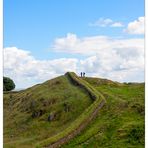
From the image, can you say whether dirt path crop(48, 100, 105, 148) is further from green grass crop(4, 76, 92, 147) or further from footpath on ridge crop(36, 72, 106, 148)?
green grass crop(4, 76, 92, 147)

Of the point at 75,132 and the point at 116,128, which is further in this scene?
the point at 75,132

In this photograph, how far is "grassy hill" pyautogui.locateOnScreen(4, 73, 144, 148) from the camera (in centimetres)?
2841

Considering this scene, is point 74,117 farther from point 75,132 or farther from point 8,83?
point 8,83

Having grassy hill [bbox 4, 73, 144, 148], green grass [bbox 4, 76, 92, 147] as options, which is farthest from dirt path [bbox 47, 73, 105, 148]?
green grass [bbox 4, 76, 92, 147]

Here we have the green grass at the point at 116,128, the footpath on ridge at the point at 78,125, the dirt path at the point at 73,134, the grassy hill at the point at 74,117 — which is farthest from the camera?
the footpath on ridge at the point at 78,125

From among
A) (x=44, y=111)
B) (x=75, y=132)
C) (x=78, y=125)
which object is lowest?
(x=75, y=132)

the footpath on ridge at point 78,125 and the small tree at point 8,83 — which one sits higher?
the small tree at point 8,83

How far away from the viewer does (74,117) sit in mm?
39062

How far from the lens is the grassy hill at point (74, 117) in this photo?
93.2 feet

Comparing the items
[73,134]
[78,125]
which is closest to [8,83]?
[78,125]

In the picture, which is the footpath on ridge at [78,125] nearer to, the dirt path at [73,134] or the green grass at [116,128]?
the dirt path at [73,134]

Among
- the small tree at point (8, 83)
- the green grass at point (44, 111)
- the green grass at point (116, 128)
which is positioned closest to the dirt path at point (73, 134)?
the green grass at point (116, 128)

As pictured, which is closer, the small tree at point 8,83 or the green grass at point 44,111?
the green grass at point 44,111

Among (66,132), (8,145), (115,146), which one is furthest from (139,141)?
(8,145)
